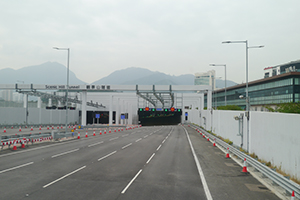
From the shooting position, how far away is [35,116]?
55625 mm

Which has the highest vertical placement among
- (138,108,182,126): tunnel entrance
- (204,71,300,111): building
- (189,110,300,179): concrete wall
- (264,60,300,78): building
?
(264,60,300,78): building

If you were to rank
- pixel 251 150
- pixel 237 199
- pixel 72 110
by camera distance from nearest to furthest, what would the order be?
pixel 237 199
pixel 251 150
pixel 72 110

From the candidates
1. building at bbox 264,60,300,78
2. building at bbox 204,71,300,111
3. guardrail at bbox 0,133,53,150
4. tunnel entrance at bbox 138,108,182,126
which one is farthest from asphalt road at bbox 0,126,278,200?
tunnel entrance at bbox 138,108,182,126

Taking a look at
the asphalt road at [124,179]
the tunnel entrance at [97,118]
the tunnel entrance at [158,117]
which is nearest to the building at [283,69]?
the tunnel entrance at [158,117]

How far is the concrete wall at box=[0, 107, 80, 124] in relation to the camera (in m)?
48.5

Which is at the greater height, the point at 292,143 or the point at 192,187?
the point at 292,143

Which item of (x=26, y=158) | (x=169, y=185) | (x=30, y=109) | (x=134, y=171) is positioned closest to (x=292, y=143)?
(x=169, y=185)

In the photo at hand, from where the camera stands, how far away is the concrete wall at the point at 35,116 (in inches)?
1908

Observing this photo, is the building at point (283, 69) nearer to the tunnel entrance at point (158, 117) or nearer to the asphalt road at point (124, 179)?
the tunnel entrance at point (158, 117)

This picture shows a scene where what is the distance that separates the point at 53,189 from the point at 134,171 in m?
4.69

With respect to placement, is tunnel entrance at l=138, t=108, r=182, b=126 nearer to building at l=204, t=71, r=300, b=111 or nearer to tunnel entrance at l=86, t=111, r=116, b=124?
tunnel entrance at l=86, t=111, r=116, b=124

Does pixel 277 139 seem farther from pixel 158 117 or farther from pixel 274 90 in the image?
pixel 158 117

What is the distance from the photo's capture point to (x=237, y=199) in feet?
29.7

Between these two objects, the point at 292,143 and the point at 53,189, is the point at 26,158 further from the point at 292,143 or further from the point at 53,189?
the point at 292,143
